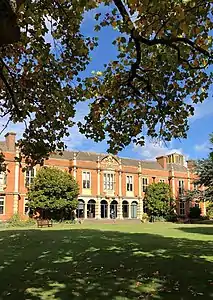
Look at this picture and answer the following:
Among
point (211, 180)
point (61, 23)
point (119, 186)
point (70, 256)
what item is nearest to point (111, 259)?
point (70, 256)

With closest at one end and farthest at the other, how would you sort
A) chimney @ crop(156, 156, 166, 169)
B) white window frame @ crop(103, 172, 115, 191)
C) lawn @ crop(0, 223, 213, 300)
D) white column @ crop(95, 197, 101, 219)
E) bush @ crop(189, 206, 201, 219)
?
lawn @ crop(0, 223, 213, 300)
white column @ crop(95, 197, 101, 219)
white window frame @ crop(103, 172, 115, 191)
bush @ crop(189, 206, 201, 219)
chimney @ crop(156, 156, 166, 169)

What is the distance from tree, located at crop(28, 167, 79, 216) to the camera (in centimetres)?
4434

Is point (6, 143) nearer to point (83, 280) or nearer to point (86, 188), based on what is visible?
point (86, 188)

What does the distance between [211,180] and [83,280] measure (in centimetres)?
3412

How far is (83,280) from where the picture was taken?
8.34 m

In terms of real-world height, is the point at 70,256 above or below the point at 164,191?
below

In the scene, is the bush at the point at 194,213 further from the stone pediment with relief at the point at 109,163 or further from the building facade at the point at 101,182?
the stone pediment with relief at the point at 109,163

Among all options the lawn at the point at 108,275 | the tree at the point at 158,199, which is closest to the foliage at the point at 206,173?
the tree at the point at 158,199

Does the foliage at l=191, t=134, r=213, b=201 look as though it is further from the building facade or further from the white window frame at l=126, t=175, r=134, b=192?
the white window frame at l=126, t=175, r=134, b=192

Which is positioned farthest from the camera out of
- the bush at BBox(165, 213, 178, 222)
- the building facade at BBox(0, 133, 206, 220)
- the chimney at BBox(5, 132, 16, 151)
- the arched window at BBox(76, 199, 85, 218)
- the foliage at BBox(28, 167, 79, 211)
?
the bush at BBox(165, 213, 178, 222)

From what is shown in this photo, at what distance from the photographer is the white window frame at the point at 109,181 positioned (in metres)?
55.8

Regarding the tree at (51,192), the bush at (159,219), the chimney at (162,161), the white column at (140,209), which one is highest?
the chimney at (162,161)

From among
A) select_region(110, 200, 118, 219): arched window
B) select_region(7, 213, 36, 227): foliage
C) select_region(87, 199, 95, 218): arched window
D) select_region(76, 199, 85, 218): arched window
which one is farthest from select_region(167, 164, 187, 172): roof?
select_region(7, 213, 36, 227): foliage

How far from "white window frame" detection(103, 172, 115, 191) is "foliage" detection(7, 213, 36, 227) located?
14717 mm
